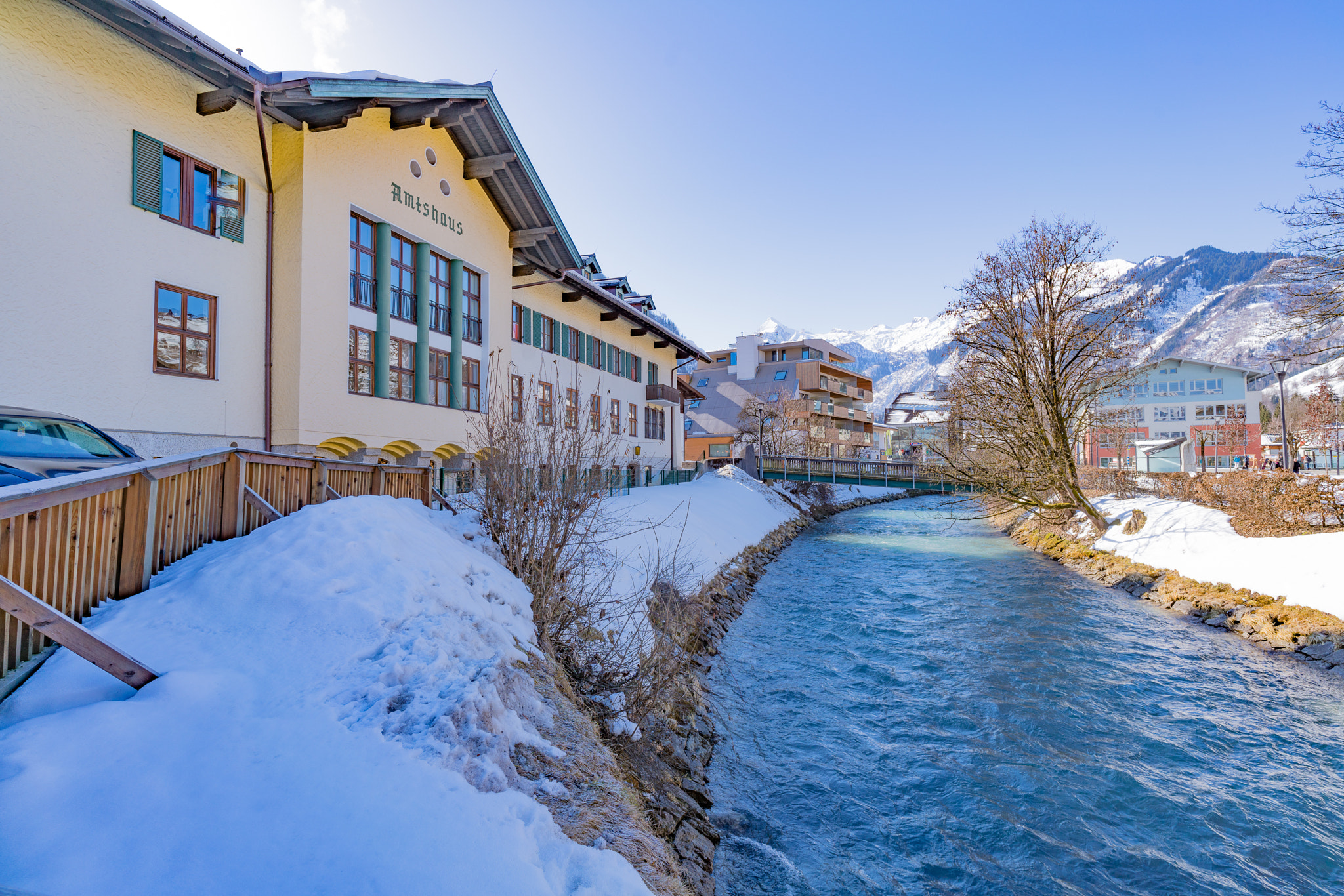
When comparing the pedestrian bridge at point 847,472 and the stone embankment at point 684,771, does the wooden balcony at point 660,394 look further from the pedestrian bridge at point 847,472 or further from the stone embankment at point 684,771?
the stone embankment at point 684,771

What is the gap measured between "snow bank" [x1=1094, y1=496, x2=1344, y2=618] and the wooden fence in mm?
17385

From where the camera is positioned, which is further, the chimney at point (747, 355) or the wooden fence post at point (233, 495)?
the chimney at point (747, 355)

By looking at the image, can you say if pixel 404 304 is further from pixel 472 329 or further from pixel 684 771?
pixel 684 771

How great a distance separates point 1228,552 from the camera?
1519 cm

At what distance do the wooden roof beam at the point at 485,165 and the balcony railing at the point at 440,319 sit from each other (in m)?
3.86

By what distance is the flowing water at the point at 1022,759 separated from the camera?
594 centimetres

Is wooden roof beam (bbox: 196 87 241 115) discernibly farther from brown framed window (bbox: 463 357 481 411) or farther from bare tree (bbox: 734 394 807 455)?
bare tree (bbox: 734 394 807 455)

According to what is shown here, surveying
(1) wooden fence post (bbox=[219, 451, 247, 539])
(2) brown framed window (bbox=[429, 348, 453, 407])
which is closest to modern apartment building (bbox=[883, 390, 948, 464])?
(2) brown framed window (bbox=[429, 348, 453, 407])

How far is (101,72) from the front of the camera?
10273mm

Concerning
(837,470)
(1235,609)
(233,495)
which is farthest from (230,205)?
(837,470)

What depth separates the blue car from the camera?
6.16m

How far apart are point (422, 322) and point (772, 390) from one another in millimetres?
52824

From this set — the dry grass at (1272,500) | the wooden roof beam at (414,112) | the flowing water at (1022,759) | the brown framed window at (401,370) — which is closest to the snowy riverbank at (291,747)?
the flowing water at (1022,759)

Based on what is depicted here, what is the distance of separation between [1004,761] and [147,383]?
14173 mm
